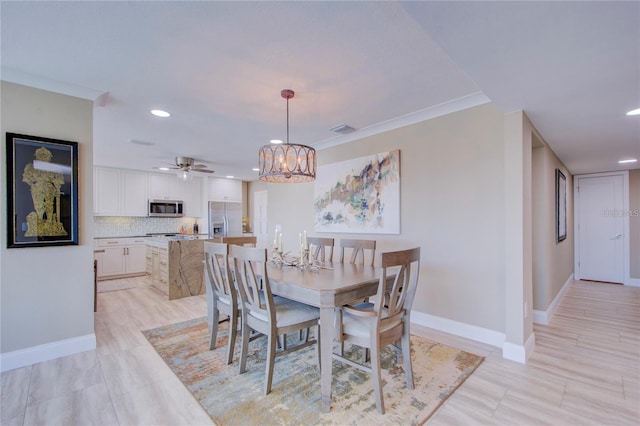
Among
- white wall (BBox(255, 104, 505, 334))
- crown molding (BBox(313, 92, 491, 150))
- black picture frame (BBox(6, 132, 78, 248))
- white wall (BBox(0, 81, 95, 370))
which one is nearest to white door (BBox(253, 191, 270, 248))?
crown molding (BBox(313, 92, 491, 150))

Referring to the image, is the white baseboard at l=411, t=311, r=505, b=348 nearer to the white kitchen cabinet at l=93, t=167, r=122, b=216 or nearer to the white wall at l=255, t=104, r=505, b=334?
the white wall at l=255, t=104, r=505, b=334

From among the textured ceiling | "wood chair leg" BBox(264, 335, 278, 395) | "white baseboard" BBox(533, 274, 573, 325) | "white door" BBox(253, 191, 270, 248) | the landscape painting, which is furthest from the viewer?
"white door" BBox(253, 191, 270, 248)

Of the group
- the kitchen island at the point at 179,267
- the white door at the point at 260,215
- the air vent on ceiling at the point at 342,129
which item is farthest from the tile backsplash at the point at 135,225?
the air vent on ceiling at the point at 342,129

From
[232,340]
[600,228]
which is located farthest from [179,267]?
[600,228]

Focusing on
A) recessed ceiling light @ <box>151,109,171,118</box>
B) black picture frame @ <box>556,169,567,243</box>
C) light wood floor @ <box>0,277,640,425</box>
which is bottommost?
light wood floor @ <box>0,277,640,425</box>

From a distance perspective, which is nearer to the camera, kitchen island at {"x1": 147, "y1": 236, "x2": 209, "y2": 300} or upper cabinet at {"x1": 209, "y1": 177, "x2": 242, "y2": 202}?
kitchen island at {"x1": 147, "y1": 236, "x2": 209, "y2": 300}

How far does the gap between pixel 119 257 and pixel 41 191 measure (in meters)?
4.18

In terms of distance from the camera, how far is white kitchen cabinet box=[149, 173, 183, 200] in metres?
6.68

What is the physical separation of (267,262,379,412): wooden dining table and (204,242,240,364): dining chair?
1.25 feet

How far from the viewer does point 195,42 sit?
1931 mm

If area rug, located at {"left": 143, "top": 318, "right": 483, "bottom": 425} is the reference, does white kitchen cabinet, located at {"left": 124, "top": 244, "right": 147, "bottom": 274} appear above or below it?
above

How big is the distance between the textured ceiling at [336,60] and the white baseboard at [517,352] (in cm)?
206

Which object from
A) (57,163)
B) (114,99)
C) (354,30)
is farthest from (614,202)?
(57,163)

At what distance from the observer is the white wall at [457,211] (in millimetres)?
2779
